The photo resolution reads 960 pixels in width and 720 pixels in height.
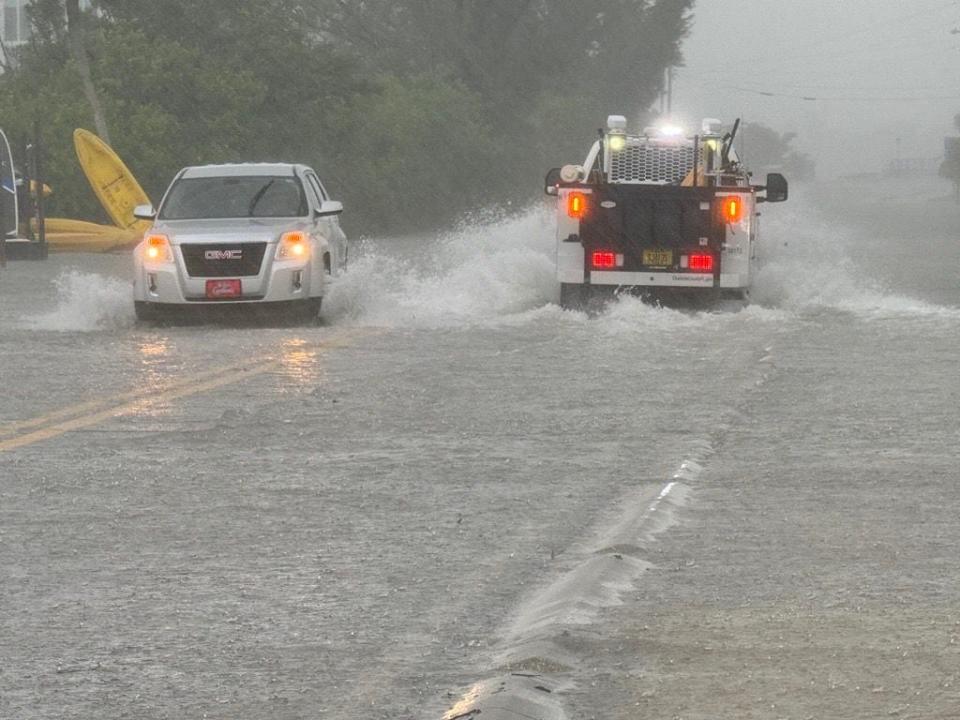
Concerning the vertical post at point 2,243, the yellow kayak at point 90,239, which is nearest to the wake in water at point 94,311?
the vertical post at point 2,243

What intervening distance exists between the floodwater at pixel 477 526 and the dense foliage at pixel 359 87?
75.8 feet

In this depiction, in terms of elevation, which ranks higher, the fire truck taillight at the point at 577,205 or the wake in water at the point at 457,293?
the fire truck taillight at the point at 577,205

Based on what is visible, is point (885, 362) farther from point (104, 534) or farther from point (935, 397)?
point (104, 534)

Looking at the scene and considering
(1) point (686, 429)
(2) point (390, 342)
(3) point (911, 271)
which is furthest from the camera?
(3) point (911, 271)

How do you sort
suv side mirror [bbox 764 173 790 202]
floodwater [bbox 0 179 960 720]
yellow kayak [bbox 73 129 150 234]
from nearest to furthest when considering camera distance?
1. floodwater [bbox 0 179 960 720]
2. suv side mirror [bbox 764 173 790 202]
3. yellow kayak [bbox 73 129 150 234]

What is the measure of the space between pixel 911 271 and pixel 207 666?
1149 inches

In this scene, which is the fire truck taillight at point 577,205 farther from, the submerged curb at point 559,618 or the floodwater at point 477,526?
the submerged curb at point 559,618

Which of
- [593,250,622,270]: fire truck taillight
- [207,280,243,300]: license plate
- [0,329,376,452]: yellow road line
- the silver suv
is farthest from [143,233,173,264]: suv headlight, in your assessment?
[593,250,622,270]: fire truck taillight

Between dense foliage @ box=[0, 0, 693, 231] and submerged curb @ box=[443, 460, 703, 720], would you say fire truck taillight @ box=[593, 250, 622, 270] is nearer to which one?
submerged curb @ box=[443, 460, 703, 720]

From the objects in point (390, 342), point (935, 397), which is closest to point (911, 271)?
point (390, 342)

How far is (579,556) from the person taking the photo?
780 centimetres

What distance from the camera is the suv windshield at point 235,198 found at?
21.4m

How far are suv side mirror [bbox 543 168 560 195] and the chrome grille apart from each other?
2.09 ft

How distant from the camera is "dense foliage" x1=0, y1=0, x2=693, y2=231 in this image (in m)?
53.0
